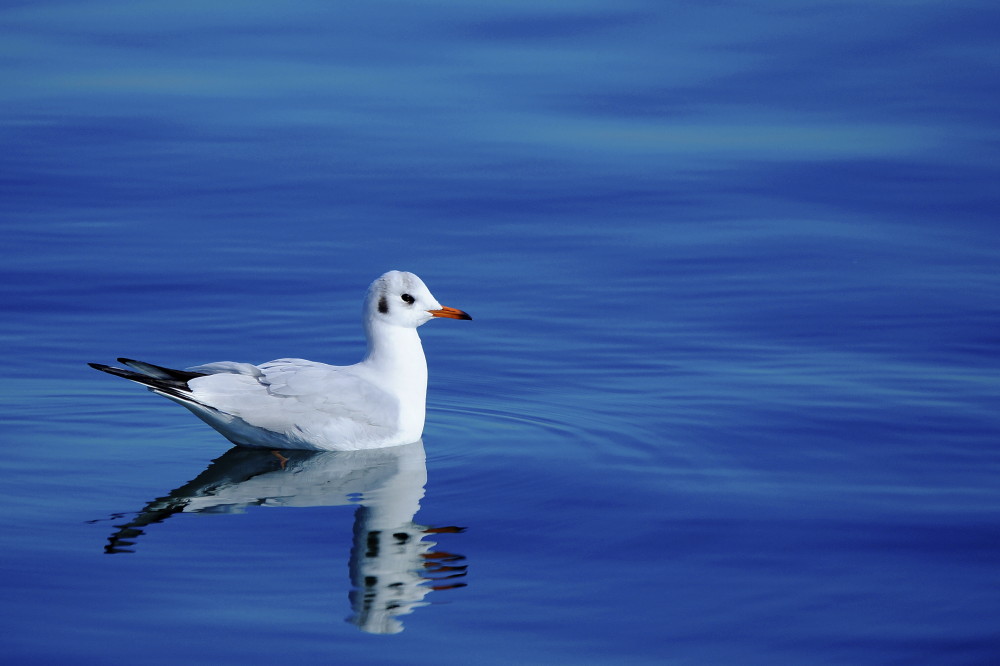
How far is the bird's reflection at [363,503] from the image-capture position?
7055 mm

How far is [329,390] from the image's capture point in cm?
941

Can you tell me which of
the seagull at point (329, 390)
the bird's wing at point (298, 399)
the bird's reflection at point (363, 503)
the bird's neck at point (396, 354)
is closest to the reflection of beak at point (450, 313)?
the seagull at point (329, 390)

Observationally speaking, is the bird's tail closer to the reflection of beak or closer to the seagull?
the seagull

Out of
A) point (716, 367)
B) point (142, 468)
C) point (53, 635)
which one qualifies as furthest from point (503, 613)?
point (716, 367)

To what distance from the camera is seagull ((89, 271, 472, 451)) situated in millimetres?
9102

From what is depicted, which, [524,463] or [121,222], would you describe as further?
[121,222]

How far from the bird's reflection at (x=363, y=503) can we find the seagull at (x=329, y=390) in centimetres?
14

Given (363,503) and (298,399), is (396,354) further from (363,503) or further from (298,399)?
(363,503)

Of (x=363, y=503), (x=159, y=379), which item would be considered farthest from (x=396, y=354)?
(x=363, y=503)

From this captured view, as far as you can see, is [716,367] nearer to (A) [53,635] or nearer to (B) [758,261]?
(B) [758,261]

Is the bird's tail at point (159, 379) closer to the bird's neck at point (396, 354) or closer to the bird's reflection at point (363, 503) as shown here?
the bird's reflection at point (363, 503)

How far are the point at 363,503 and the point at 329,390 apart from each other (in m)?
1.27

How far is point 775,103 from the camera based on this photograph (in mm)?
16547

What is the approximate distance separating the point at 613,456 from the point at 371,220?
5.40m
